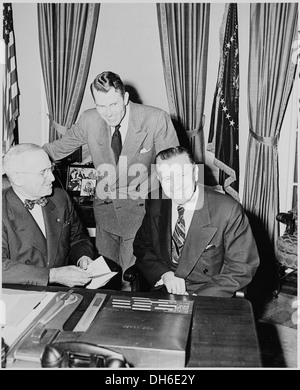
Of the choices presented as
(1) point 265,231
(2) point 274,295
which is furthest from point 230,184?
(2) point 274,295

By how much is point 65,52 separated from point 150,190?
2.46 meters

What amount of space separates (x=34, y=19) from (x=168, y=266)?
148 inches

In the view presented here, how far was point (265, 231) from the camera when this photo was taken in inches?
184

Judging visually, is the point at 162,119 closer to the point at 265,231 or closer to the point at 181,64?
the point at 181,64

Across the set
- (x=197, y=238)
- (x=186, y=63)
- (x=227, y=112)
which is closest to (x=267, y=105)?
(x=227, y=112)

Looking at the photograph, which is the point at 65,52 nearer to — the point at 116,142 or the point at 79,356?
the point at 116,142

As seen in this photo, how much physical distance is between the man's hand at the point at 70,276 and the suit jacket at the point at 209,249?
0.43m

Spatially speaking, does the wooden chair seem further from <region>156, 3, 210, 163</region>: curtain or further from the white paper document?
the white paper document

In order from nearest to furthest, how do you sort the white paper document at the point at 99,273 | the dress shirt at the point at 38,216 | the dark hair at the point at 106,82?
the white paper document at the point at 99,273, the dress shirt at the point at 38,216, the dark hair at the point at 106,82

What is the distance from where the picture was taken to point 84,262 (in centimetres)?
242

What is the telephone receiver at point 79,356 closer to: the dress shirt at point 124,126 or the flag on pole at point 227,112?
the dress shirt at point 124,126

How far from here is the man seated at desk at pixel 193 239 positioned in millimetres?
2277

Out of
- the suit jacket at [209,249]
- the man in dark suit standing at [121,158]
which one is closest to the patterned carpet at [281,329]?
the suit jacket at [209,249]

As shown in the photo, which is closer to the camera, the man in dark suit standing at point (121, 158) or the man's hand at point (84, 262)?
the man's hand at point (84, 262)
